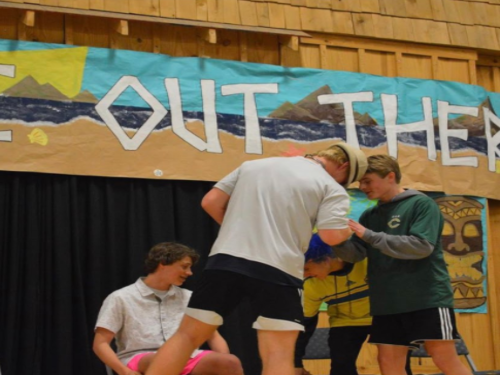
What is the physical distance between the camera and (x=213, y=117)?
609cm

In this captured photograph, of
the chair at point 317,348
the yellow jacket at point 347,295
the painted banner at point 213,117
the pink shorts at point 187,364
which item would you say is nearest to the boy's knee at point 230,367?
the pink shorts at point 187,364

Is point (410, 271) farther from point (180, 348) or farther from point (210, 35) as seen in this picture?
point (210, 35)

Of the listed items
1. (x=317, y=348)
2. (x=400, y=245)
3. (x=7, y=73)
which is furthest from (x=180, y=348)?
(x=7, y=73)

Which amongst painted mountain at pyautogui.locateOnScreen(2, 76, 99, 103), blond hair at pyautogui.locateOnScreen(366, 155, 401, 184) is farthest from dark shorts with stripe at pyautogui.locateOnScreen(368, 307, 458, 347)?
painted mountain at pyautogui.locateOnScreen(2, 76, 99, 103)

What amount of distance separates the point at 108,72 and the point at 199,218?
1306mm

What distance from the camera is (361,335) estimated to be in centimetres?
448

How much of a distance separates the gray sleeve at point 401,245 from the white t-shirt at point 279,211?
54 centimetres

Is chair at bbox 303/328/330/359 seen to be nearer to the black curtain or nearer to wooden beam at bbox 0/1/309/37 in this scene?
the black curtain

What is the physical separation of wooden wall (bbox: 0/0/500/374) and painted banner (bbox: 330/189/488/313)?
0.14m

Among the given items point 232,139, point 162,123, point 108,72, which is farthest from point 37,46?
point 232,139

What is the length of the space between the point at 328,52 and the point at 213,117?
1.33 meters

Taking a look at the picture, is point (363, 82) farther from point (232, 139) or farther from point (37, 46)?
point (37, 46)

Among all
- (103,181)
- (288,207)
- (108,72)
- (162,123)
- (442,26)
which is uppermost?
(442,26)

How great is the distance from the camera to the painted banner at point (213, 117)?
5.57 metres
